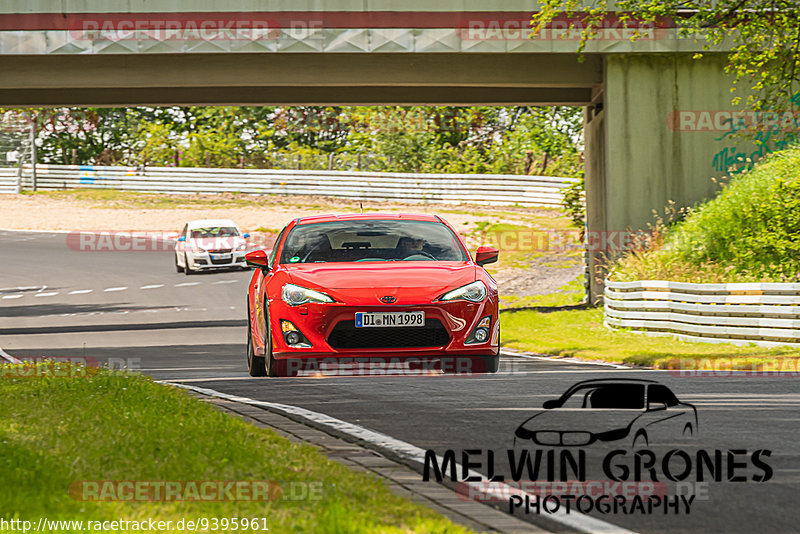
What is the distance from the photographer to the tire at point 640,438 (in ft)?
25.5

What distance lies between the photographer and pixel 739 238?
23.8m

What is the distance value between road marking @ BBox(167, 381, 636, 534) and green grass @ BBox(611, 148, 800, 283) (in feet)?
42.9

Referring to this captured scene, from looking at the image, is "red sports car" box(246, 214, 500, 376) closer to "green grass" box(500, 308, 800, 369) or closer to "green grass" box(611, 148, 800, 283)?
"green grass" box(500, 308, 800, 369)

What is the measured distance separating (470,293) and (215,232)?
27.9 meters

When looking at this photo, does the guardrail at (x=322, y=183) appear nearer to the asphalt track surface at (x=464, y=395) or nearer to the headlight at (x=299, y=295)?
the asphalt track surface at (x=464, y=395)

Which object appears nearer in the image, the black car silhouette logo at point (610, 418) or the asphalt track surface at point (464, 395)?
the asphalt track surface at point (464, 395)

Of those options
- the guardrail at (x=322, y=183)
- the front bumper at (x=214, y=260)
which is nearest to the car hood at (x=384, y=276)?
the front bumper at (x=214, y=260)

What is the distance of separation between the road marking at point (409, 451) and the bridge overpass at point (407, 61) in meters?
14.5

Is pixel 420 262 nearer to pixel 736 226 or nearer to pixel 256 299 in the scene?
pixel 256 299

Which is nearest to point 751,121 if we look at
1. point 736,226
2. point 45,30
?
point 736,226

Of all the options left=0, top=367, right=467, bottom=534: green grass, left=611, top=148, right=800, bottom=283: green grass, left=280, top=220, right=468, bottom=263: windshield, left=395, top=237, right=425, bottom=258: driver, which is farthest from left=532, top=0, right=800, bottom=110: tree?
left=0, top=367, right=467, bottom=534: green grass

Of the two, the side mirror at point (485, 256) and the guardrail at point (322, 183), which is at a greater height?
the guardrail at point (322, 183)

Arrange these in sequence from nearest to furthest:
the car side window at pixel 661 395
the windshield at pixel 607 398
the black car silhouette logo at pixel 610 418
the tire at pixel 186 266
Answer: the black car silhouette logo at pixel 610 418 < the windshield at pixel 607 398 < the car side window at pixel 661 395 < the tire at pixel 186 266

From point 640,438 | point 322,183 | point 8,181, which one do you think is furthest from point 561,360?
point 8,181
